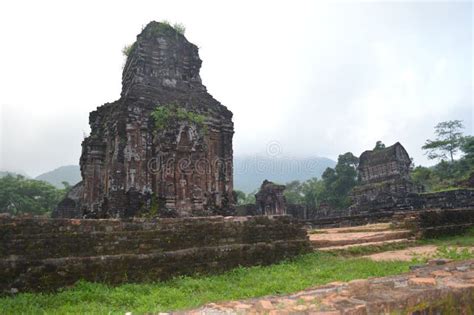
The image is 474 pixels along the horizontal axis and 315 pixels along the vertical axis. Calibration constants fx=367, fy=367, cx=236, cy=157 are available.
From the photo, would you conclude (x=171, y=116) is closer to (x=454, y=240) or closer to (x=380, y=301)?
(x=454, y=240)

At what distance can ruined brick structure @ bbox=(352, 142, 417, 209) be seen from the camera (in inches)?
1137

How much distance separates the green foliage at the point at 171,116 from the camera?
14.9m

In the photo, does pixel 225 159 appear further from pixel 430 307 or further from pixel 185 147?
pixel 430 307

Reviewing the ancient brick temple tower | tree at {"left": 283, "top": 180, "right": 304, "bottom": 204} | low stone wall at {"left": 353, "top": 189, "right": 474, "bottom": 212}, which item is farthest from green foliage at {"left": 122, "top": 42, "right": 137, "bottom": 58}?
tree at {"left": 283, "top": 180, "right": 304, "bottom": 204}

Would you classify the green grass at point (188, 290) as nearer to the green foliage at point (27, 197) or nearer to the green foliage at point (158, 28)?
the green foliage at point (158, 28)

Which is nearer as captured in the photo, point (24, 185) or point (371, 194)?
point (371, 194)

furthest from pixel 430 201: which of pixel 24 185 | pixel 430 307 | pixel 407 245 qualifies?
pixel 24 185

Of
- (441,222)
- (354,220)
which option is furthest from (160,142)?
(354,220)

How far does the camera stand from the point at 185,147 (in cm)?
1519

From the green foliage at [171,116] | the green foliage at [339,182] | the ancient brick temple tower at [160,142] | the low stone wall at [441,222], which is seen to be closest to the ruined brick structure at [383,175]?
the green foliage at [339,182]

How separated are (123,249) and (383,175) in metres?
31.1

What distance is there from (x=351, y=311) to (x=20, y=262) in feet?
18.7

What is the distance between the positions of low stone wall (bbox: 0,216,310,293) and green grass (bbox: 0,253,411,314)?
32 cm

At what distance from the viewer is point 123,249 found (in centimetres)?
736
